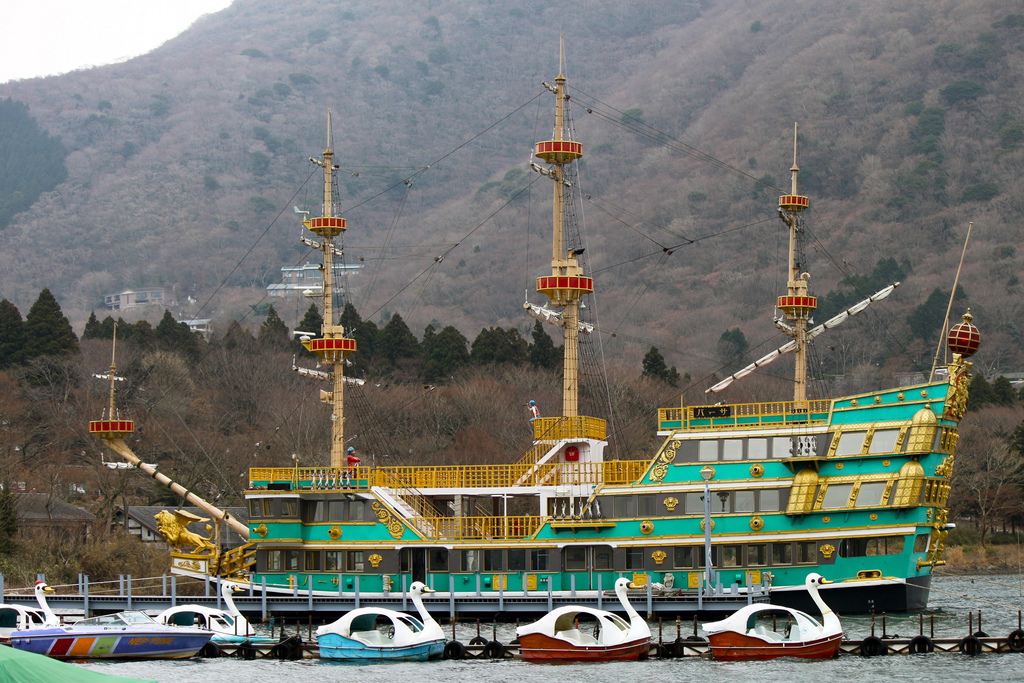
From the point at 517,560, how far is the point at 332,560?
602cm

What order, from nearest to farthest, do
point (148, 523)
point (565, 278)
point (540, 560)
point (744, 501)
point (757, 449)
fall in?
point (744, 501)
point (757, 449)
point (540, 560)
point (565, 278)
point (148, 523)

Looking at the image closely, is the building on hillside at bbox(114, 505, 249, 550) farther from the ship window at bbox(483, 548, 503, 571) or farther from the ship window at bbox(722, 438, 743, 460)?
the ship window at bbox(722, 438, 743, 460)

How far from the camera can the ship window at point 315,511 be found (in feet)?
145

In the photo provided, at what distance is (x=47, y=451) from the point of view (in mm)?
70312

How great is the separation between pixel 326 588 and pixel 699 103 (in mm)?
150059

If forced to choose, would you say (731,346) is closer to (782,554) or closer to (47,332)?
(47,332)

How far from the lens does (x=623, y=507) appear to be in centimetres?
4209

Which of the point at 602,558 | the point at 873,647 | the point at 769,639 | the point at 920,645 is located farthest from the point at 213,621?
the point at 920,645

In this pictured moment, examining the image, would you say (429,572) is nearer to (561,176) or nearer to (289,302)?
(561,176)

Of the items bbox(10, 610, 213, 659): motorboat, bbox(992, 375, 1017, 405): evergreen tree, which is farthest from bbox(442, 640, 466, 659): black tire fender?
bbox(992, 375, 1017, 405): evergreen tree

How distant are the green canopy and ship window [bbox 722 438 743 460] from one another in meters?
22.3

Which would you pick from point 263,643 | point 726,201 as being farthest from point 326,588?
point 726,201

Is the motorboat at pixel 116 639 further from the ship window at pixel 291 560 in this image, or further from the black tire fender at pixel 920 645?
the black tire fender at pixel 920 645

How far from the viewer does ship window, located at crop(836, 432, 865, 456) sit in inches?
1597
